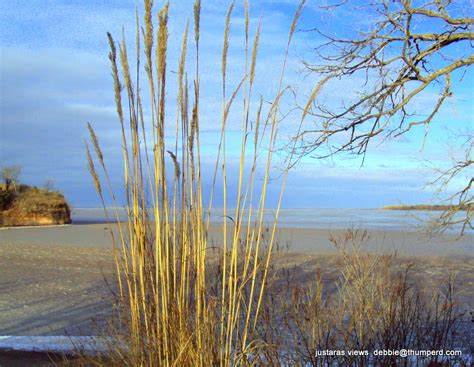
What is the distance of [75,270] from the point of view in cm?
874

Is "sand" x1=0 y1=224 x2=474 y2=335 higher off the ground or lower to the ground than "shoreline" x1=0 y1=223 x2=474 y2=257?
lower

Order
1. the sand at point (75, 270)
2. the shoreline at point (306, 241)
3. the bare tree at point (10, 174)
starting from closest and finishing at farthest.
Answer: the sand at point (75, 270) < the shoreline at point (306, 241) < the bare tree at point (10, 174)

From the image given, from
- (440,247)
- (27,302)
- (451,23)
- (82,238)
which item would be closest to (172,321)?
(27,302)

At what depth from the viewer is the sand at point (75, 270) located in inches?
198

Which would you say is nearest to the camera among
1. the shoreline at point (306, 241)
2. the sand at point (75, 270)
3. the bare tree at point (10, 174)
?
the sand at point (75, 270)

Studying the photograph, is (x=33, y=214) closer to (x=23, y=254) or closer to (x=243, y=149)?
(x=23, y=254)

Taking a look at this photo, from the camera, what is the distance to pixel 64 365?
10.4 feet

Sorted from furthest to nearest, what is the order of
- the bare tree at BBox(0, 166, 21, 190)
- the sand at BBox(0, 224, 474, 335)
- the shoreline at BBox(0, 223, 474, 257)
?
1. the bare tree at BBox(0, 166, 21, 190)
2. the shoreline at BBox(0, 223, 474, 257)
3. the sand at BBox(0, 224, 474, 335)

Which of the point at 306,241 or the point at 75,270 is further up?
the point at 306,241

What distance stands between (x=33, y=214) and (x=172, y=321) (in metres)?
19.0

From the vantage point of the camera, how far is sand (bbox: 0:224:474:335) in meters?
5.04

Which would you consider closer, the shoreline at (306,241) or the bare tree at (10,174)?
the shoreline at (306,241)

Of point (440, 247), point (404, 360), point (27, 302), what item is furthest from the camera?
point (440, 247)

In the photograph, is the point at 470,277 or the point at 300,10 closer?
the point at 300,10
